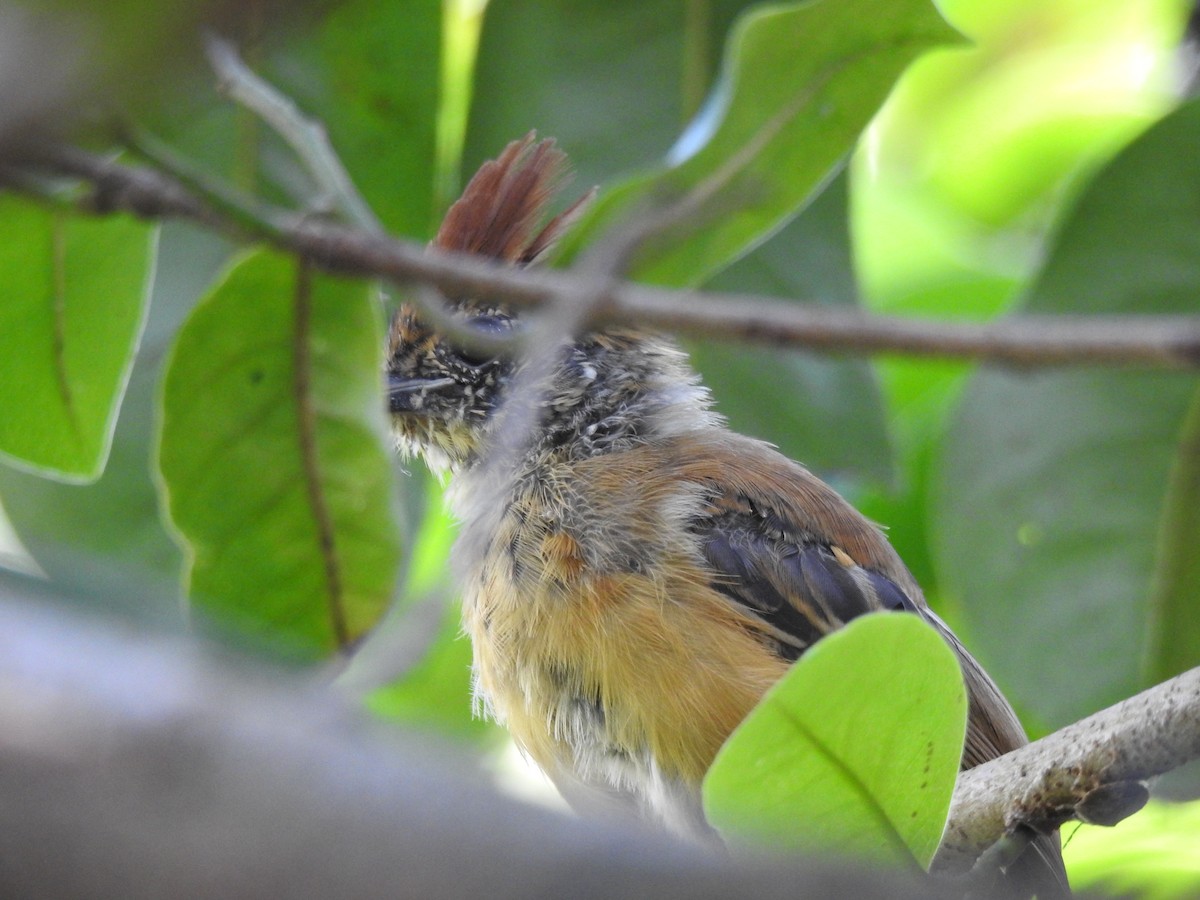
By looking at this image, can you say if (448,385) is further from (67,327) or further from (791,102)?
(791,102)

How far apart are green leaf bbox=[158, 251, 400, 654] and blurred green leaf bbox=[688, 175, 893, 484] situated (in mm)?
1082

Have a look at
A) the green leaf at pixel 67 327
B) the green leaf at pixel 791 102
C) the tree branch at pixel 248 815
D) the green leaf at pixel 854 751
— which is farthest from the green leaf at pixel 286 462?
the tree branch at pixel 248 815

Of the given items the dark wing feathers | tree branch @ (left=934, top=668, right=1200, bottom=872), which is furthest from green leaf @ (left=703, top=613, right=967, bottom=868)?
the dark wing feathers

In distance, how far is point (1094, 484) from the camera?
3857mm

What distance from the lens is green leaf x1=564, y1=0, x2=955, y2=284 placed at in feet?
9.33

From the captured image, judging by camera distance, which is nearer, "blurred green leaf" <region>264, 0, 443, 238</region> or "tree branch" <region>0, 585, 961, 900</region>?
"tree branch" <region>0, 585, 961, 900</region>

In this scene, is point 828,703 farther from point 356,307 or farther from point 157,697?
point 356,307

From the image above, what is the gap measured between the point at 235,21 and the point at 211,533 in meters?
2.10

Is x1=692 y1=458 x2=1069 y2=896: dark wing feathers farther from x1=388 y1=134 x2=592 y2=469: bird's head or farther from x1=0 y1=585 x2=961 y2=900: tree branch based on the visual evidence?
x1=0 y1=585 x2=961 y2=900: tree branch

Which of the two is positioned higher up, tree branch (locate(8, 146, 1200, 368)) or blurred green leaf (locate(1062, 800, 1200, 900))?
tree branch (locate(8, 146, 1200, 368))

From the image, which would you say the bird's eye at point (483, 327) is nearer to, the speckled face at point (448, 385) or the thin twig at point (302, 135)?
the speckled face at point (448, 385)

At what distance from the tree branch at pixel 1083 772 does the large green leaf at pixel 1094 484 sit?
128 centimetres

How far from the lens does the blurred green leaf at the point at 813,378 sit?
12.0ft

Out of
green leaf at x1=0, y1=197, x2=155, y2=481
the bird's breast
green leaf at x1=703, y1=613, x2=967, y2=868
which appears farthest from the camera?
the bird's breast
